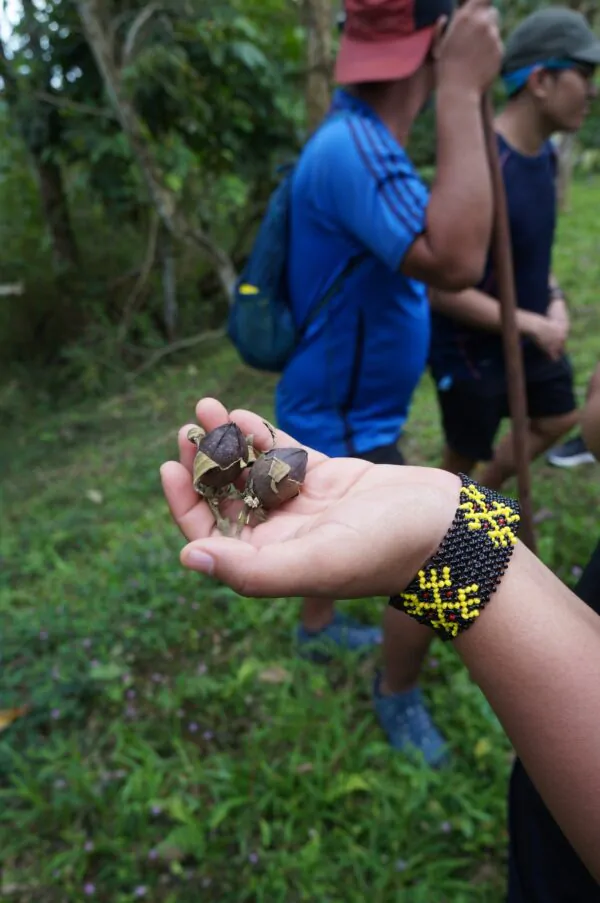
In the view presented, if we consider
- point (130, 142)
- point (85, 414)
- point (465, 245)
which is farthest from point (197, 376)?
point (465, 245)

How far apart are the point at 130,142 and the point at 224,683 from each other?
12.7 ft

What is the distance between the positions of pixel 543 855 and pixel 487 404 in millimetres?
1826

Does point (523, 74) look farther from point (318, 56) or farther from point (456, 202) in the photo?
point (318, 56)

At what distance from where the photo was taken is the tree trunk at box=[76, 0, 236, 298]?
4.38 m

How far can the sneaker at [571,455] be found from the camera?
3.79m

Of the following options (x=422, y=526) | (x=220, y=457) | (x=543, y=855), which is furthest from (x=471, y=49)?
(x=543, y=855)

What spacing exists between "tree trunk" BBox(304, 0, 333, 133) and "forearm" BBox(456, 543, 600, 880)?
14.3 feet

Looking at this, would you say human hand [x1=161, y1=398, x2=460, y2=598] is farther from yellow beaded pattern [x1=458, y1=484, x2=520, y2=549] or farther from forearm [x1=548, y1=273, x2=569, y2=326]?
forearm [x1=548, y1=273, x2=569, y2=326]

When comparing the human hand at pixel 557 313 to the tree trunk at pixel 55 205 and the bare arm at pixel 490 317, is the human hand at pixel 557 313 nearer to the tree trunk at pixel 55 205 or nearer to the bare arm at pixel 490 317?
the bare arm at pixel 490 317

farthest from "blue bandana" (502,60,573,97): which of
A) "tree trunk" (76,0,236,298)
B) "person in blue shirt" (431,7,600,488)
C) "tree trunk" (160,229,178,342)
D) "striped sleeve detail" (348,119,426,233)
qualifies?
"tree trunk" (160,229,178,342)

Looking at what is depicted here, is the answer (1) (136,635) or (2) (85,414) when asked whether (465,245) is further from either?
(2) (85,414)

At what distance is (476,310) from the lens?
2.41m

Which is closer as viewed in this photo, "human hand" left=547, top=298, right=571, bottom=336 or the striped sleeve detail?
the striped sleeve detail

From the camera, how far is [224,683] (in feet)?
8.46
